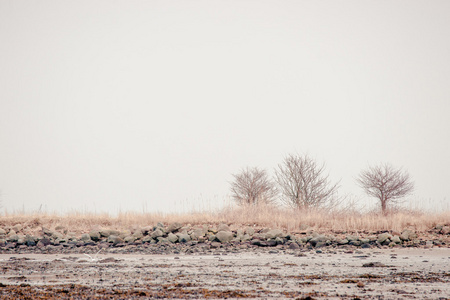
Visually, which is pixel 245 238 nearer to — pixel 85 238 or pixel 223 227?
pixel 223 227

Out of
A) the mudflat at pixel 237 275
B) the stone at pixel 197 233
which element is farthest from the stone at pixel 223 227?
the mudflat at pixel 237 275

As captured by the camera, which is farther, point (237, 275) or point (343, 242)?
point (343, 242)

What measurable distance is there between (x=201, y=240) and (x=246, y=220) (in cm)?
343

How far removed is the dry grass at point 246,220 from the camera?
1828 cm

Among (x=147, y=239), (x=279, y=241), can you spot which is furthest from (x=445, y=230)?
(x=147, y=239)

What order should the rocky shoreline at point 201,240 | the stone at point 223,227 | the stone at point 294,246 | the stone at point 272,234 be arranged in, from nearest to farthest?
the stone at point 294,246, the rocky shoreline at point 201,240, the stone at point 272,234, the stone at point 223,227

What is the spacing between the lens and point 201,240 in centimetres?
1658

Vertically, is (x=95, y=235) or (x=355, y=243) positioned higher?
(x=95, y=235)

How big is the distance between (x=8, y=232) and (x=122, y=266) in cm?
1127

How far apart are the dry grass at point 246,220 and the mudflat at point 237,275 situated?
4.29 meters

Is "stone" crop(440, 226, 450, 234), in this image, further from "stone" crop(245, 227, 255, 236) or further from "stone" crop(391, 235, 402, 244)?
"stone" crop(245, 227, 255, 236)

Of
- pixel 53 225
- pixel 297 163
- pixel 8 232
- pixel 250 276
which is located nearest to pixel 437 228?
pixel 250 276

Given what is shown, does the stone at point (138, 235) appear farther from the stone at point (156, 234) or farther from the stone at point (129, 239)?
the stone at point (156, 234)

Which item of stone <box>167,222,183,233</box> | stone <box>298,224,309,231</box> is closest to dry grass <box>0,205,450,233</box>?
stone <box>298,224,309,231</box>
